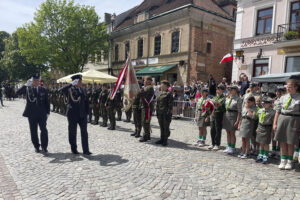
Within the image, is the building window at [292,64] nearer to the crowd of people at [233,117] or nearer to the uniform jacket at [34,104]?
the crowd of people at [233,117]

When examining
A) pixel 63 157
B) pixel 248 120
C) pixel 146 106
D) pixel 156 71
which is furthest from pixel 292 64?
pixel 63 157

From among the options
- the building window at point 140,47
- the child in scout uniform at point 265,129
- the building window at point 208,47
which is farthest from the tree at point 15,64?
the child in scout uniform at point 265,129

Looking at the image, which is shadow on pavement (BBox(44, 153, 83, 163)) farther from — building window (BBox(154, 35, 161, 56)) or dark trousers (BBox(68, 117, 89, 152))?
building window (BBox(154, 35, 161, 56))

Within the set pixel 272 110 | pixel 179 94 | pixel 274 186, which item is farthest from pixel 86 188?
pixel 179 94

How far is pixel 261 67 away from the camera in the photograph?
51.1 feet

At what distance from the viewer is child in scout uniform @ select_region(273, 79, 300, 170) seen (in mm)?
4434

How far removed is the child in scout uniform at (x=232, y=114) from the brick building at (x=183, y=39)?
45.4 ft

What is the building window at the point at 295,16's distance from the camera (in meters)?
13.5

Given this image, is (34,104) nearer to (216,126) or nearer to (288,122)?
(216,126)

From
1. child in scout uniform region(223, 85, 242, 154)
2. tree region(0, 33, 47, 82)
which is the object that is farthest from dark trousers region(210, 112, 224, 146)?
tree region(0, 33, 47, 82)

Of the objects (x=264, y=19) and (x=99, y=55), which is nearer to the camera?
(x=264, y=19)

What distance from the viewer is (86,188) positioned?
363 cm

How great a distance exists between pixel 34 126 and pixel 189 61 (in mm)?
15960

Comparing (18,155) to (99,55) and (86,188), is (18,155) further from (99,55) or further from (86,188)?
(99,55)
